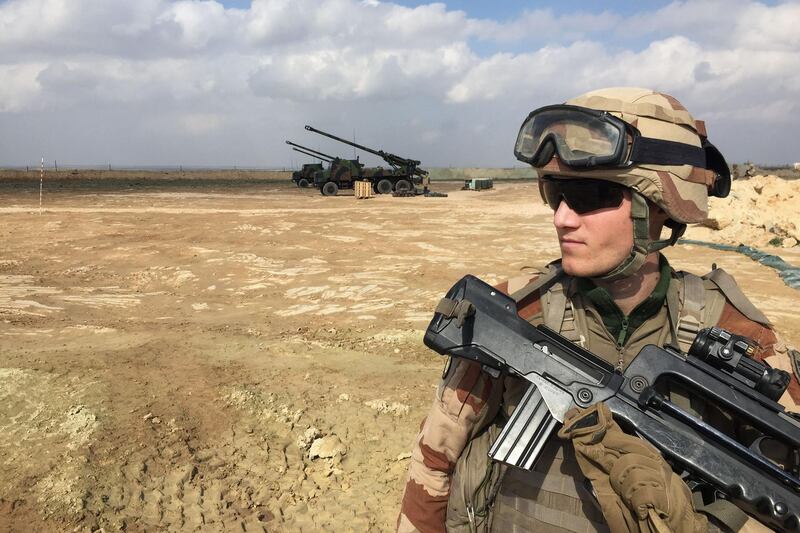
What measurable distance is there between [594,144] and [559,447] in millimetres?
815

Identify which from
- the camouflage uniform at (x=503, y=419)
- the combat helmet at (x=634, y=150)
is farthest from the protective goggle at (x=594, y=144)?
the camouflage uniform at (x=503, y=419)

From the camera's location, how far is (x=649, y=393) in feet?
4.59

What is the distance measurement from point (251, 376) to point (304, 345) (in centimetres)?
92

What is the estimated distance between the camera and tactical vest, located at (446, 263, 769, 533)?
1572mm

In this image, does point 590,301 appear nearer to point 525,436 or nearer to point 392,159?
point 525,436

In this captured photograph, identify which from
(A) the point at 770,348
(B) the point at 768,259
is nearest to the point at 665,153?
(A) the point at 770,348

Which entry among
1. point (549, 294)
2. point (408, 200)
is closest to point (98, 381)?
point (549, 294)

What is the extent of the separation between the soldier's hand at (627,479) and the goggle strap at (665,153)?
26.0 inches

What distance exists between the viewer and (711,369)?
54.9 inches

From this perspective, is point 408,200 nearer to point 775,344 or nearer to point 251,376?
point 251,376

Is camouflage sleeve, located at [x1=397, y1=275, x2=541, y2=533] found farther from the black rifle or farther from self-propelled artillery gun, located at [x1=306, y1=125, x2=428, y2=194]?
self-propelled artillery gun, located at [x1=306, y1=125, x2=428, y2=194]

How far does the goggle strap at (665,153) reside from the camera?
1.55 metres

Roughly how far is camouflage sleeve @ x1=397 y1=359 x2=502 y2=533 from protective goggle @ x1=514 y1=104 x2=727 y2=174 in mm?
622

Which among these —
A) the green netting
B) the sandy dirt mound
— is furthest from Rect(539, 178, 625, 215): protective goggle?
the sandy dirt mound
